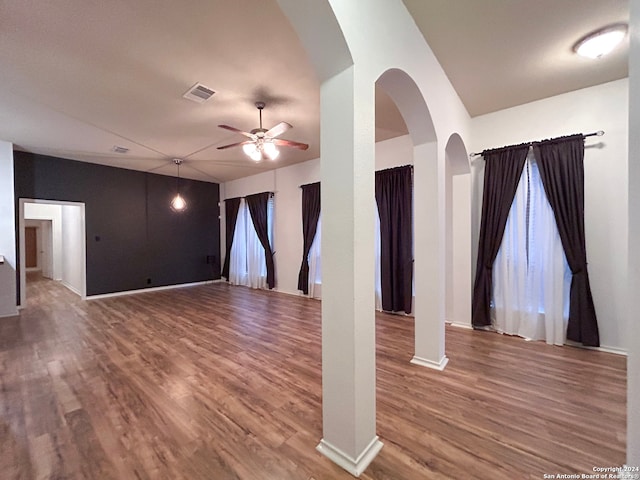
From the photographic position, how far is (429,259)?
243cm

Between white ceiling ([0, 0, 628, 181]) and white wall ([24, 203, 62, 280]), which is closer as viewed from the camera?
white ceiling ([0, 0, 628, 181])

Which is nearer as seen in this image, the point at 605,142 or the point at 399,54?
the point at 399,54

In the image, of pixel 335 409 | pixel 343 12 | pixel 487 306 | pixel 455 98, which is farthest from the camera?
pixel 487 306

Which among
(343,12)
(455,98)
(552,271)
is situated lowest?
(552,271)

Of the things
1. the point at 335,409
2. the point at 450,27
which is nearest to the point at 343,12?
the point at 450,27

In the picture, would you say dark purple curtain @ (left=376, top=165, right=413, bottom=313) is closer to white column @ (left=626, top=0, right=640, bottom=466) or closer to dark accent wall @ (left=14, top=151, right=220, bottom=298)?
white column @ (left=626, top=0, right=640, bottom=466)

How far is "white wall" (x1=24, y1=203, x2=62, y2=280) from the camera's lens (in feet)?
24.8

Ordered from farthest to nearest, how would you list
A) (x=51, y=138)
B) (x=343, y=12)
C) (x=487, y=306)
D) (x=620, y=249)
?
(x=51, y=138)
(x=487, y=306)
(x=620, y=249)
(x=343, y=12)

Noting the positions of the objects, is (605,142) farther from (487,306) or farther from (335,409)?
(335,409)

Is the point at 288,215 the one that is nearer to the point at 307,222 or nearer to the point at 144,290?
the point at 307,222

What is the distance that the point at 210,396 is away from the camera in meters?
2.04

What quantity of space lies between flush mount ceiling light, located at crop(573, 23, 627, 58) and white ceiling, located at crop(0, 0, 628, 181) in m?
0.07

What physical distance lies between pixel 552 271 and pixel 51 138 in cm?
717

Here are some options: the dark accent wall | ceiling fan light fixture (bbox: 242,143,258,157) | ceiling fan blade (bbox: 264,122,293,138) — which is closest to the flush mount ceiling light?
ceiling fan blade (bbox: 264,122,293,138)
